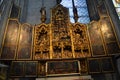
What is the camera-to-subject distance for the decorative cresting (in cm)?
879

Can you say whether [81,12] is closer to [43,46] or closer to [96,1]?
[96,1]

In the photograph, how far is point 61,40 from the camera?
29.9 ft

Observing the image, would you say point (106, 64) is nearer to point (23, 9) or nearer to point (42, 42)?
point (42, 42)

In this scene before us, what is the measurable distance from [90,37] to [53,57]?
7.23 feet

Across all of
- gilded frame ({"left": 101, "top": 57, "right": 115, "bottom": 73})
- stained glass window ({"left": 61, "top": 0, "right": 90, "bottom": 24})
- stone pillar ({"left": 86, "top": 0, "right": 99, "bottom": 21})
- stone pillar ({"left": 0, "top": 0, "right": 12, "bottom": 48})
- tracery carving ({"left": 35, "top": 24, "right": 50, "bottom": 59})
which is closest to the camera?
gilded frame ({"left": 101, "top": 57, "right": 115, "bottom": 73})

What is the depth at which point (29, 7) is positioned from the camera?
1229 cm

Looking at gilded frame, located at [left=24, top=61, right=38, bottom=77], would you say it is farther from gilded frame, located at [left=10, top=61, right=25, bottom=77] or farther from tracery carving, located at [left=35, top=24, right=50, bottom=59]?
tracery carving, located at [left=35, top=24, right=50, bottom=59]

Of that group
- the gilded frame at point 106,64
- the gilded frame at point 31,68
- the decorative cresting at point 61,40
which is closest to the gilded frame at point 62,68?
the decorative cresting at point 61,40

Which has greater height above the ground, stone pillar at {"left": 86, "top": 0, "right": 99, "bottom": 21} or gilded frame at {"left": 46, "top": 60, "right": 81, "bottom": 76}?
stone pillar at {"left": 86, "top": 0, "right": 99, "bottom": 21}

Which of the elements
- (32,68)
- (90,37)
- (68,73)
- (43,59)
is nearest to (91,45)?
(90,37)

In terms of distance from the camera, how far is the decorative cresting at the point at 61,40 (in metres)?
8.79

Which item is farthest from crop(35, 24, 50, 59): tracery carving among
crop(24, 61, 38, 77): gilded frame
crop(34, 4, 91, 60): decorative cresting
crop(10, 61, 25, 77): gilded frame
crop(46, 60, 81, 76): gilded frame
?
crop(10, 61, 25, 77): gilded frame

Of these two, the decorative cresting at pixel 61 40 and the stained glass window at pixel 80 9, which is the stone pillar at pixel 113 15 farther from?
the stained glass window at pixel 80 9

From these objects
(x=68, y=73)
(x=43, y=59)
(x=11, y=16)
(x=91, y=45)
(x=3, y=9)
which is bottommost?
(x=68, y=73)
